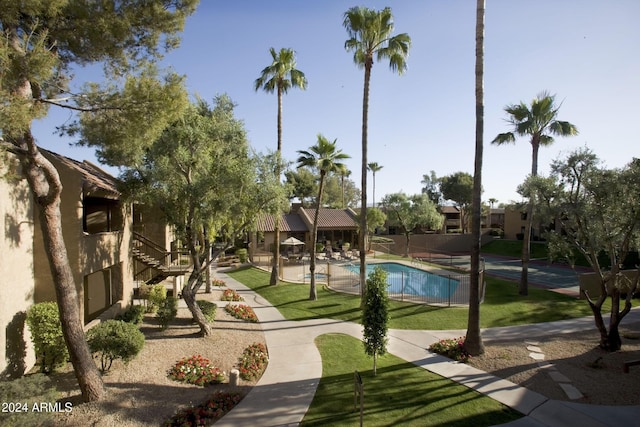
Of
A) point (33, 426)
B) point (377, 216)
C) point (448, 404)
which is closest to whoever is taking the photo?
point (33, 426)

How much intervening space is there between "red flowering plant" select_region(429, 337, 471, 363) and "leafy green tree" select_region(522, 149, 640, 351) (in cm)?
471

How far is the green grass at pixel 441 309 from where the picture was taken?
16.1 m

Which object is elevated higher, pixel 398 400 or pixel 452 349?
pixel 452 349

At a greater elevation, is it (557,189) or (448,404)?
(557,189)

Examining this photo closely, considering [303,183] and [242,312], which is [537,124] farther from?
[303,183]

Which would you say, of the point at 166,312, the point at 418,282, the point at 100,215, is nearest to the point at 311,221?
the point at 418,282

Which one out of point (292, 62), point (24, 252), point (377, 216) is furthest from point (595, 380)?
point (377, 216)

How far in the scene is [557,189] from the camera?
42.5 ft

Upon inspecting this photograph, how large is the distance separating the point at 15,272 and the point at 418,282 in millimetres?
24321

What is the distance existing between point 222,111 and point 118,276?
8.57 m

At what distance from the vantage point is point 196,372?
10547 mm

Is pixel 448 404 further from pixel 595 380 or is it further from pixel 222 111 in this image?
pixel 222 111

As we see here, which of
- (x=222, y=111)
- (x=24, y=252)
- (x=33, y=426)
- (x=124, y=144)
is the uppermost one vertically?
(x=222, y=111)

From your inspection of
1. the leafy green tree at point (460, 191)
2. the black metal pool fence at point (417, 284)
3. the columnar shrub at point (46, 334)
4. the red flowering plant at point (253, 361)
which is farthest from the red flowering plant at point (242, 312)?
the leafy green tree at point (460, 191)
